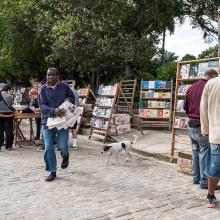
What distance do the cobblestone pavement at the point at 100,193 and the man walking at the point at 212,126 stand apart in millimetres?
424

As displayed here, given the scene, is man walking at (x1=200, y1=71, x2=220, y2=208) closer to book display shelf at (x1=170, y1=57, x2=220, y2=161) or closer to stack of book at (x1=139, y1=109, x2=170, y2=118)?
book display shelf at (x1=170, y1=57, x2=220, y2=161)

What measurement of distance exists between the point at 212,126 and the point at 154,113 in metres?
10.5

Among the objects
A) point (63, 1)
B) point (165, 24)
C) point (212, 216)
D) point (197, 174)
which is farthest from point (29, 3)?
point (212, 216)

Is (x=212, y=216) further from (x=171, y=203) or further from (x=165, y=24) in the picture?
(x=165, y=24)

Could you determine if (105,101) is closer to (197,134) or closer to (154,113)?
(154,113)

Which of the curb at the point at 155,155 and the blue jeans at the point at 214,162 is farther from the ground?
the blue jeans at the point at 214,162

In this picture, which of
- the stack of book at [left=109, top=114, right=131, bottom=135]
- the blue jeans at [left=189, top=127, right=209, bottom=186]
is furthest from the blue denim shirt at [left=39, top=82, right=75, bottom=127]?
the stack of book at [left=109, top=114, right=131, bottom=135]

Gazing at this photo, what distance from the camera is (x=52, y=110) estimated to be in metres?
7.99

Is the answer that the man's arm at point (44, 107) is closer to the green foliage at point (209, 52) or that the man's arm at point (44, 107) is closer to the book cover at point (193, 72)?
the book cover at point (193, 72)

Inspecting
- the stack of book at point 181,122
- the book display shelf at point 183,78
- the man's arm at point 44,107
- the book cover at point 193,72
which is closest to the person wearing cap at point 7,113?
the man's arm at point 44,107

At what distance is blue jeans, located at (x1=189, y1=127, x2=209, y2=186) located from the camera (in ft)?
24.2

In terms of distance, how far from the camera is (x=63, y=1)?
18984 millimetres

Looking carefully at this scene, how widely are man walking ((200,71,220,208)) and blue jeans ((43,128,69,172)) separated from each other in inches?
112

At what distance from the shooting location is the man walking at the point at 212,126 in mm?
6086
